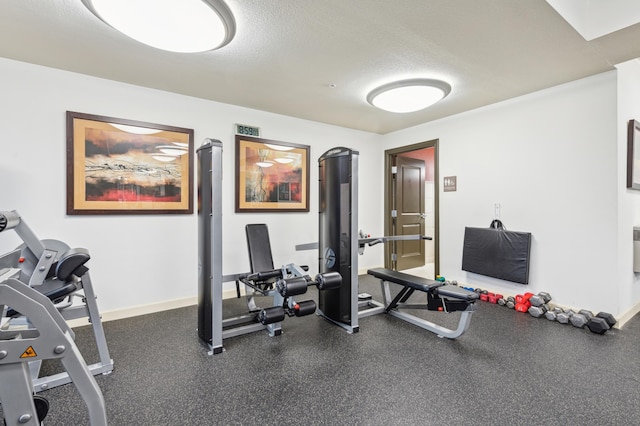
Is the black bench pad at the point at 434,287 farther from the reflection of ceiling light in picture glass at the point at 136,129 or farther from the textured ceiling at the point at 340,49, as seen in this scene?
the reflection of ceiling light in picture glass at the point at 136,129

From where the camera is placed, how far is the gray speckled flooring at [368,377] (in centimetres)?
171

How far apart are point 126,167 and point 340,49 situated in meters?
2.52

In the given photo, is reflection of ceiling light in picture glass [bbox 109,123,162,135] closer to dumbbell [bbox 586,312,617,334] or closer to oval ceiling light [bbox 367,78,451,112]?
oval ceiling light [bbox 367,78,451,112]

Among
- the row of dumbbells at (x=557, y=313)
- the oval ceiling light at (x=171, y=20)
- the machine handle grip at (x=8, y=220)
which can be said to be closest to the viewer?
the machine handle grip at (x=8, y=220)

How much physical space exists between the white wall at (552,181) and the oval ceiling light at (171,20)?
334 centimetres

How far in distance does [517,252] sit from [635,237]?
1110 millimetres

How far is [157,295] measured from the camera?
3.37m

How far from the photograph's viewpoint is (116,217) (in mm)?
3145

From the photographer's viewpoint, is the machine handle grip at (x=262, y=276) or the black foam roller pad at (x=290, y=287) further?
the machine handle grip at (x=262, y=276)

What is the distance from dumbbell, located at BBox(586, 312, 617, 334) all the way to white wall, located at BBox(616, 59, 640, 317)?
220 mm

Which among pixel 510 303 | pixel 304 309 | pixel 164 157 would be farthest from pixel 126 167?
pixel 510 303

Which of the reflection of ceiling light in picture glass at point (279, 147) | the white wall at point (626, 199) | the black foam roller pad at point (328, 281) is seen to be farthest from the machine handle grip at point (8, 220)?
the white wall at point (626, 199)

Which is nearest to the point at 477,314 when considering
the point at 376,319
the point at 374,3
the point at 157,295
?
the point at 376,319

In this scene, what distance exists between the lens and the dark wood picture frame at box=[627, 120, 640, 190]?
2.94m
